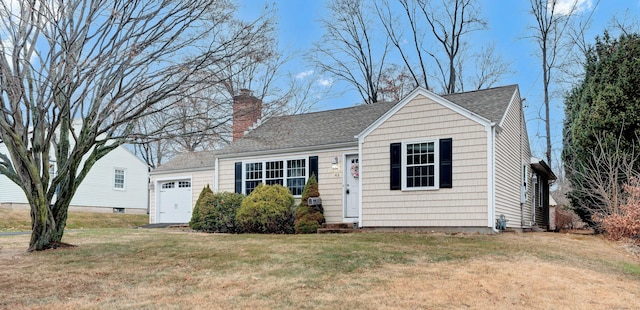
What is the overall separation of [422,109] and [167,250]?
7.03 metres

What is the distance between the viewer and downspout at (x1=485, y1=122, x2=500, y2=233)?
11938 millimetres

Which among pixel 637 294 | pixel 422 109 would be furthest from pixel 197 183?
pixel 637 294

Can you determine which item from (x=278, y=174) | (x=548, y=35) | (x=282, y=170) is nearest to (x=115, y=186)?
(x=278, y=174)

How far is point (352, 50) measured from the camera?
94.3 feet

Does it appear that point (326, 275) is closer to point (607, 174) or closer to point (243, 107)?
point (243, 107)

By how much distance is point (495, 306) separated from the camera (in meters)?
5.63

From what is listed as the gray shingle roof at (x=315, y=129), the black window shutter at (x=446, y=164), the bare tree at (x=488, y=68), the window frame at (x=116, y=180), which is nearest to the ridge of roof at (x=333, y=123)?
the gray shingle roof at (x=315, y=129)

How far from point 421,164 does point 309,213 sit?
352 centimetres

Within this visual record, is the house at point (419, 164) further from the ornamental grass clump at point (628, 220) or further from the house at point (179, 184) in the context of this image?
the house at point (179, 184)

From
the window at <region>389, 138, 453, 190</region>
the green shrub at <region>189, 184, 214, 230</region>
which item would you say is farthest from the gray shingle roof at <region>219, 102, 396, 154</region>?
the green shrub at <region>189, 184, 214, 230</region>

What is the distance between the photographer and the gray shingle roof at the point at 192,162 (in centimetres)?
1945

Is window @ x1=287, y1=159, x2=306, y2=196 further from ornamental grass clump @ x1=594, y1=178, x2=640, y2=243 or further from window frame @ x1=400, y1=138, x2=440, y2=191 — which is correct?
ornamental grass clump @ x1=594, y1=178, x2=640, y2=243

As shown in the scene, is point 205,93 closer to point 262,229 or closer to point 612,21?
point 262,229

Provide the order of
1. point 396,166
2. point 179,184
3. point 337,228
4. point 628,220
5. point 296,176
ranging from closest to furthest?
point 628,220 < point 396,166 < point 337,228 < point 296,176 < point 179,184
